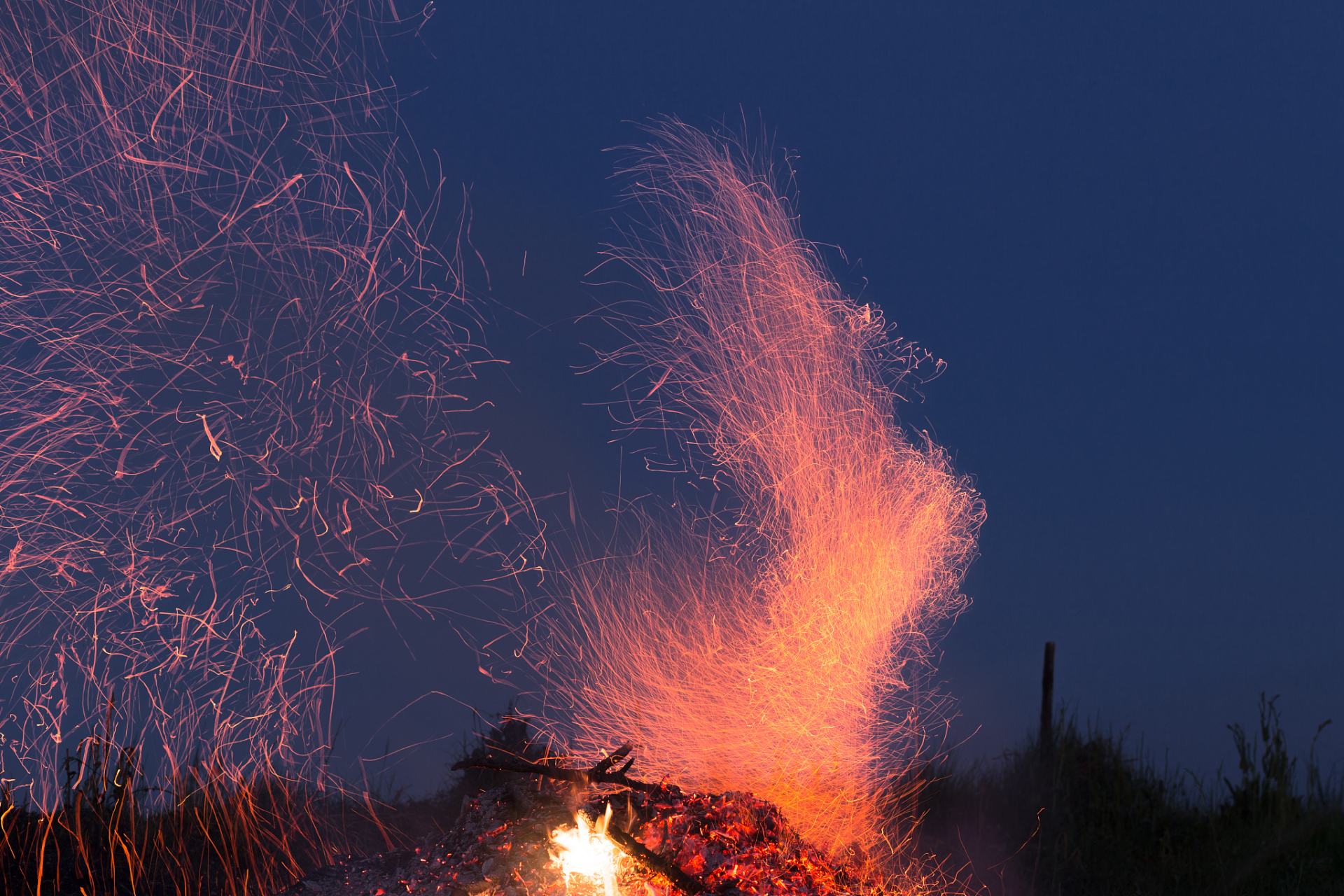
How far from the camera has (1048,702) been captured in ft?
42.8

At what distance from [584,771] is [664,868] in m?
0.87

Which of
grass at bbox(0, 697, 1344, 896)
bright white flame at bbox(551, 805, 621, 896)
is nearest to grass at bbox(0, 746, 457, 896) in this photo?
grass at bbox(0, 697, 1344, 896)

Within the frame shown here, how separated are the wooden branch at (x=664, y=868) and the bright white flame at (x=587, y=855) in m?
0.12

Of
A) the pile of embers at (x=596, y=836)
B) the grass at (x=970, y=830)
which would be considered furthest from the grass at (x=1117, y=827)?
the pile of embers at (x=596, y=836)

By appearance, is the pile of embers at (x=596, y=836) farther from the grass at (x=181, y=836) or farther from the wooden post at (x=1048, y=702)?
the wooden post at (x=1048, y=702)

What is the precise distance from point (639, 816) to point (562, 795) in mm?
472

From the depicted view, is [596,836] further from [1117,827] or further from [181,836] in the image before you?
[1117,827]

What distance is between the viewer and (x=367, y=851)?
8.55 m

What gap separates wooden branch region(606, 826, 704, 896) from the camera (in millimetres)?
5090

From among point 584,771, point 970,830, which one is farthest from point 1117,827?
point 584,771

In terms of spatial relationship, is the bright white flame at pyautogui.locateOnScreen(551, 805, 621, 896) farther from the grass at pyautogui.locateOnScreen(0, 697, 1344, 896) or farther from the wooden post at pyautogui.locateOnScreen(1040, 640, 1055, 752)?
the wooden post at pyautogui.locateOnScreen(1040, 640, 1055, 752)

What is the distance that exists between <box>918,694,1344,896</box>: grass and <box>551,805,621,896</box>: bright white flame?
18.8ft

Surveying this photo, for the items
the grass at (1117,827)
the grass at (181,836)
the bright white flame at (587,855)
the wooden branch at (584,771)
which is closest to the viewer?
the bright white flame at (587,855)

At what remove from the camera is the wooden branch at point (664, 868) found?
5.09 m
